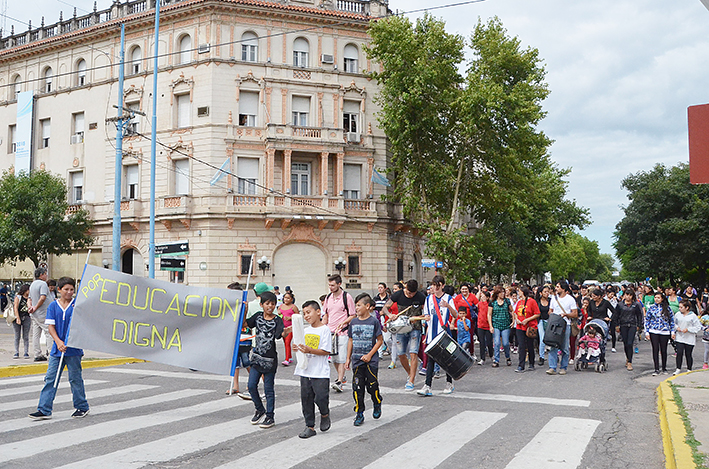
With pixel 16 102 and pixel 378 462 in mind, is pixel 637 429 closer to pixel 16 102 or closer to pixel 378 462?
pixel 378 462

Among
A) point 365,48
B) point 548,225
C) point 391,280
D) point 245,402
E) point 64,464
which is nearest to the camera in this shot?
point 64,464

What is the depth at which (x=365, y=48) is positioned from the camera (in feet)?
107

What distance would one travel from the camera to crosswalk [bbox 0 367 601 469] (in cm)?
666

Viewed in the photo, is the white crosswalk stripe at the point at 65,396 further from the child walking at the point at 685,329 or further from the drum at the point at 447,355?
the child walking at the point at 685,329

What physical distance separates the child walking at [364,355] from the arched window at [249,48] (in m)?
26.3

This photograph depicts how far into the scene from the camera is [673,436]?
7.39 metres

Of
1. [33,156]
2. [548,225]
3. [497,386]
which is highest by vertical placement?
[33,156]

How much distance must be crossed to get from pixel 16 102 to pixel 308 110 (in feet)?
62.3

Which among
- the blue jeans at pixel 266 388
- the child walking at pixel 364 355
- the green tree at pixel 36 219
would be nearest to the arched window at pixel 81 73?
the green tree at pixel 36 219

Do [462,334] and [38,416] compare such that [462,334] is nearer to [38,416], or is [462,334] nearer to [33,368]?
[38,416]

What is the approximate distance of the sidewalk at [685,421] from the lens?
6.57m

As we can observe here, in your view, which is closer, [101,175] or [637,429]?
[637,429]

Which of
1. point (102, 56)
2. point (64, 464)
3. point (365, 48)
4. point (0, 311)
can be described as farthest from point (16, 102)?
point (64, 464)

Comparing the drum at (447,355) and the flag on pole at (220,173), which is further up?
the flag on pole at (220,173)
